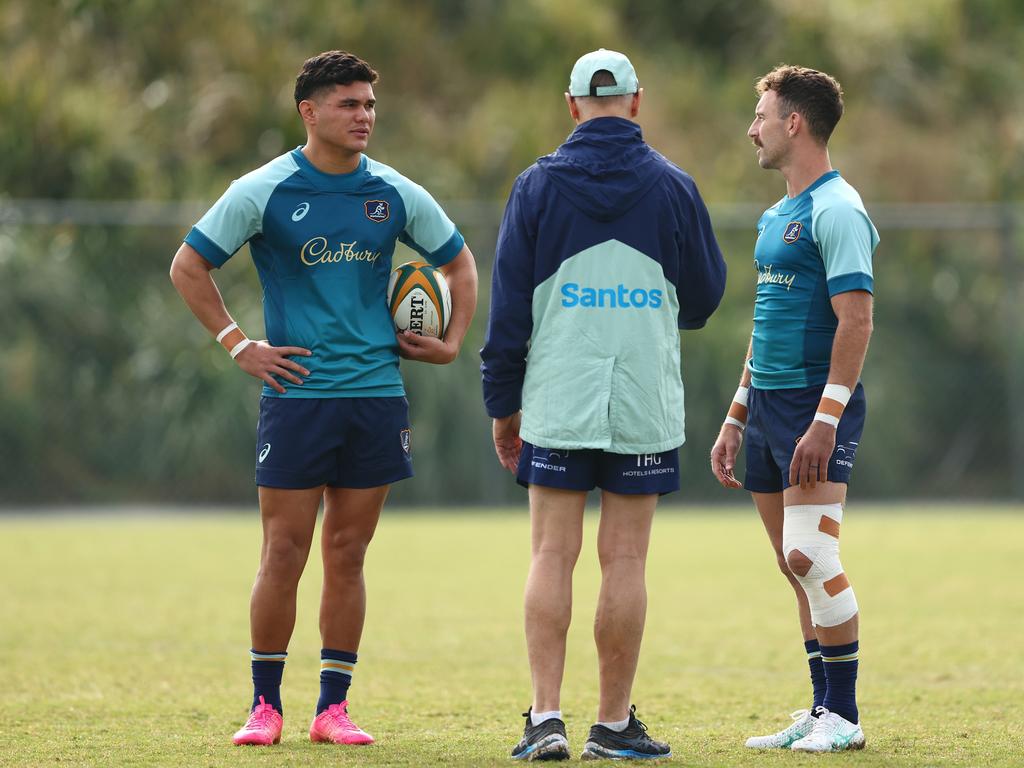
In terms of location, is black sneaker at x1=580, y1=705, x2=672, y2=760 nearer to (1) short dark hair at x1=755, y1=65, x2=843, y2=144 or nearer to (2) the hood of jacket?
(2) the hood of jacket

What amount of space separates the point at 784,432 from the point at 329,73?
1992mm

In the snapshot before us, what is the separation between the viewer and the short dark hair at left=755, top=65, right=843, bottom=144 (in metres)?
5.21

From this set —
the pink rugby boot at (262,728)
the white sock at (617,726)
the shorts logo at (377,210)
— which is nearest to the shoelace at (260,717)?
A: the pink rugby boot at (262,728)

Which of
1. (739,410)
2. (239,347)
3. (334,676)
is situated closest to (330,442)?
(239,347)

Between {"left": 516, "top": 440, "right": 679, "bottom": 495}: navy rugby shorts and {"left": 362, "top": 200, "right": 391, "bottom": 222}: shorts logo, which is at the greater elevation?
{"left": 362, "top": 200, "right": 391, "bottom": 222}: shorts logo

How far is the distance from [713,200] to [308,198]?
1347 cm

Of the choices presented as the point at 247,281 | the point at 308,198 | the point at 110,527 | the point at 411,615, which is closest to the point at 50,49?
the point at 247,281

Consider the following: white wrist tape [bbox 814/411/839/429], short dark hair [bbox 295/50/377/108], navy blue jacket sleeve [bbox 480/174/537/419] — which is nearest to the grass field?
white wrist tape [bbox 814/411/839/429]

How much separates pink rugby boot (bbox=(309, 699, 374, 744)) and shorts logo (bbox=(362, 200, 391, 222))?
1.70 meters

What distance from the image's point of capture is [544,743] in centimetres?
467

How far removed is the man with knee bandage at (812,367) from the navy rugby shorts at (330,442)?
4.12ft

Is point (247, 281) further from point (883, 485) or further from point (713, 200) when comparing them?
point (883, 485)

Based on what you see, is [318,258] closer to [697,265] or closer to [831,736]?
[697,265]

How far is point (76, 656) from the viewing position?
7.45m
